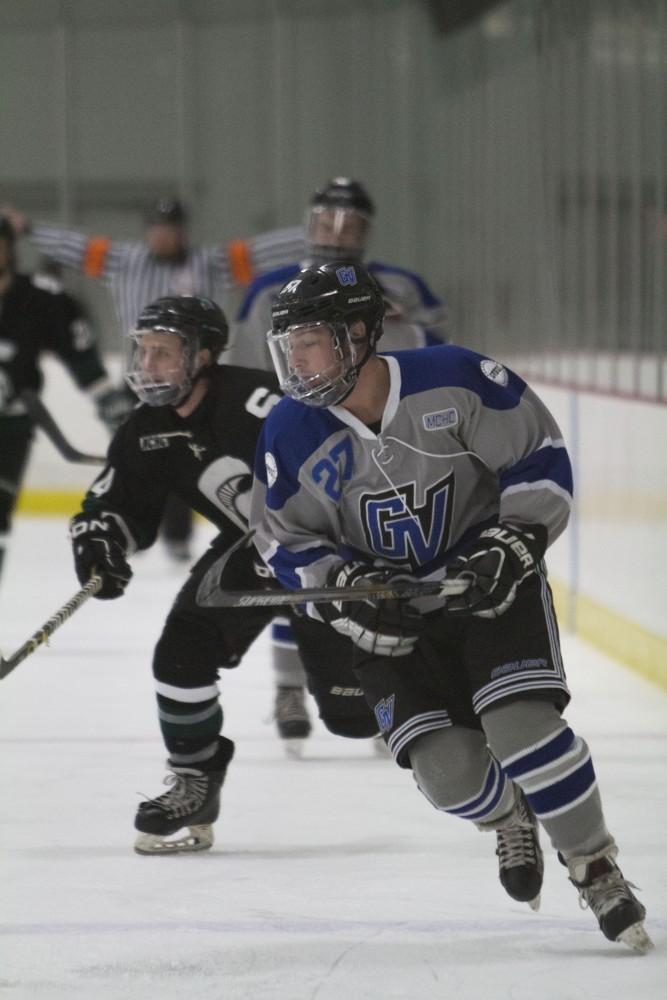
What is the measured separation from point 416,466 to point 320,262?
180 cm

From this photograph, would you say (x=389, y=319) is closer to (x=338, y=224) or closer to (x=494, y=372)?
(x=338, y=224)

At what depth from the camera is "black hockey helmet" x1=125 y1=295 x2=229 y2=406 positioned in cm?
312

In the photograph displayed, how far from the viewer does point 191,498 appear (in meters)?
3.28

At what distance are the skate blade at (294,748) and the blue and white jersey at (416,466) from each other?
4.70 feet

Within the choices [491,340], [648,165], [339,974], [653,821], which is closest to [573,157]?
[648,165]

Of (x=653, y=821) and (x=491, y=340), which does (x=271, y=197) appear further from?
(x=653, y=821)

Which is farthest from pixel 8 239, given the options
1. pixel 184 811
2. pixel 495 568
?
pixel 495 568

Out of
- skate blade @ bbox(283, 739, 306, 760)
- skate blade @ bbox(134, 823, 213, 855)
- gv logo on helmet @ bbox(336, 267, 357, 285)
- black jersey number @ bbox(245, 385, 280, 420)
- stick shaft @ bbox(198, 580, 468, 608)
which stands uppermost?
gv logo on helmet @ bbox(336, 267, 357, 285)

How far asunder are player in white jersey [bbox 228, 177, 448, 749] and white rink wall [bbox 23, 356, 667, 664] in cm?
81

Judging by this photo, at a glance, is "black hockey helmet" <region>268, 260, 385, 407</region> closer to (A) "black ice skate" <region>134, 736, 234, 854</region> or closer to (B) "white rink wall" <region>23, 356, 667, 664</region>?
(A) "black ice skate" <region>134, 736, 234, 854</region>

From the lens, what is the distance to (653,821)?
3.38 metres

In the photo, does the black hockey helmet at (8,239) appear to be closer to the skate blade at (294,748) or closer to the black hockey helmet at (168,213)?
the black hockey helmet at (168,213)

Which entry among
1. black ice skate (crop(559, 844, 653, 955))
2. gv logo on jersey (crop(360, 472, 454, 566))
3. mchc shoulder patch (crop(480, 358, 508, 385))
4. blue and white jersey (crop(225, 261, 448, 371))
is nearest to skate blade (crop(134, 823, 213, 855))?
gv logo on jersey (crop(360, 472, 454, 566))

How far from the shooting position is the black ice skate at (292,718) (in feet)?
13.3
